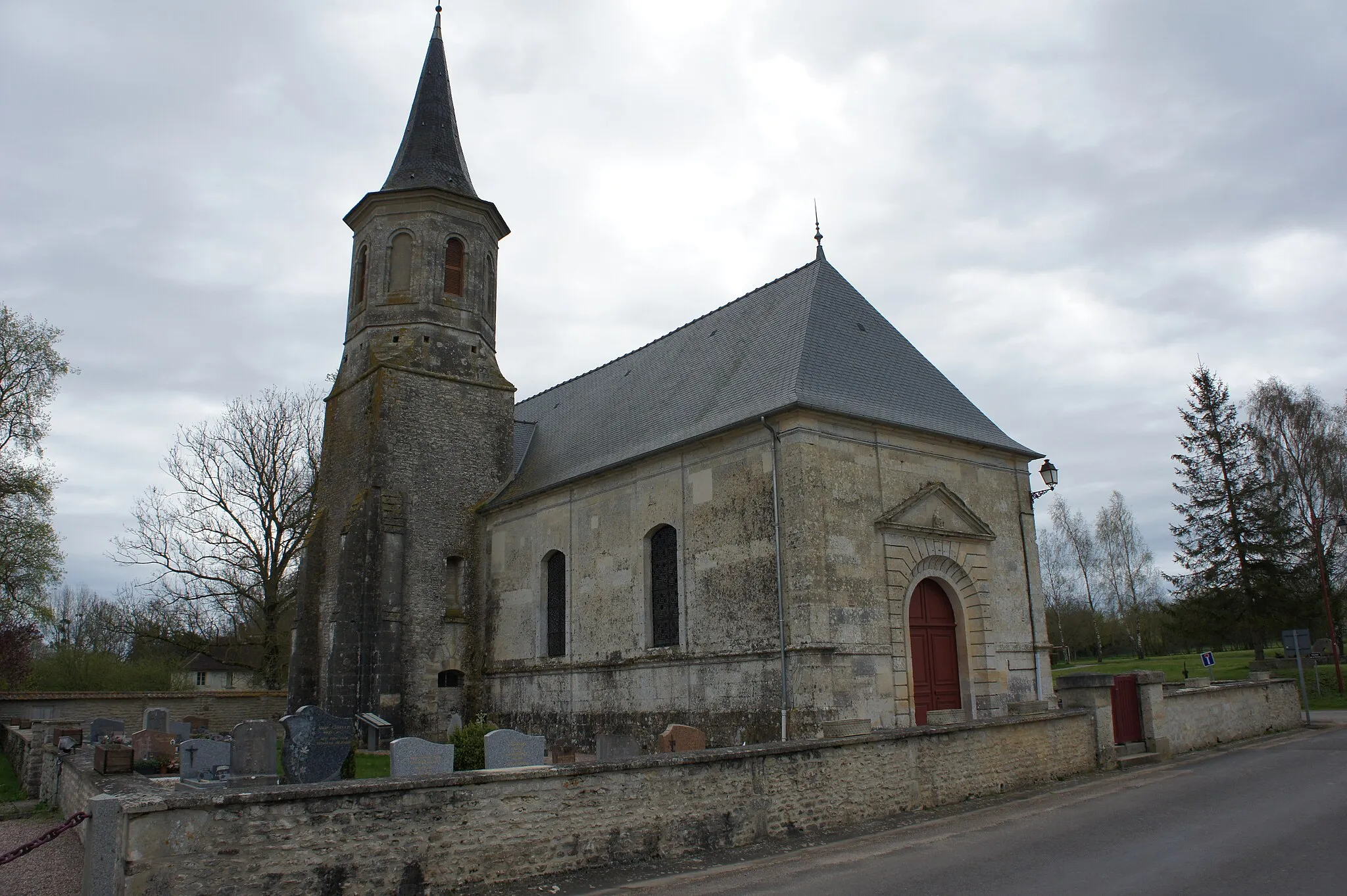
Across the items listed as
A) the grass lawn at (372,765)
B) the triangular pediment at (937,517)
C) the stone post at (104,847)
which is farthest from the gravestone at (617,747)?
the triangular pediment at (937,517)

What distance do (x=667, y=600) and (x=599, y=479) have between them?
3231 mm

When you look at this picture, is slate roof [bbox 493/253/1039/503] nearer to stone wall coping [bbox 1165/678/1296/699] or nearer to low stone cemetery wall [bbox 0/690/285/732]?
stone wall coping [bbox 1165/678/1296/699]

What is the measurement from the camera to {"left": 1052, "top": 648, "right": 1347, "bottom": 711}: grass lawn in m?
25.7

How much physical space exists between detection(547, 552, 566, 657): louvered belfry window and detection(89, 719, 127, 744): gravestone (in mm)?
8157

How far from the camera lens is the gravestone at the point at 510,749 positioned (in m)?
9.90

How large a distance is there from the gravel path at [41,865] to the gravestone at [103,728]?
4061mm

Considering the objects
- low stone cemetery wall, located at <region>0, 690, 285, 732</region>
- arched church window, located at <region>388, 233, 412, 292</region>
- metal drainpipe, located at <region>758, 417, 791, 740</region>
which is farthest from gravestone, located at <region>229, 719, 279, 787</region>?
low stone cemetery wall, located at <region>0, 690, 285, 732</region>

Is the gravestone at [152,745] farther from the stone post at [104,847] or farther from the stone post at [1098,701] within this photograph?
the stone post at [1098,701]

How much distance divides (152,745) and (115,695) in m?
15.8

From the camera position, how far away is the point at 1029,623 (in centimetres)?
1691

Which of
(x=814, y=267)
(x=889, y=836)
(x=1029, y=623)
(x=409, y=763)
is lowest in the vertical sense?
(x=889, y=836)

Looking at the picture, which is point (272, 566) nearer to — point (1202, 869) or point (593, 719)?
point (593, 719)

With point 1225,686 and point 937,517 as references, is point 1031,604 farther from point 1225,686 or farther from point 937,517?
point 1225,686

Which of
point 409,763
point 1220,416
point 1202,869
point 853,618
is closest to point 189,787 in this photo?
point 409,763
